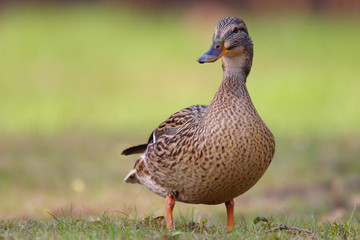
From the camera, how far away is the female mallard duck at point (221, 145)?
14.2 feet

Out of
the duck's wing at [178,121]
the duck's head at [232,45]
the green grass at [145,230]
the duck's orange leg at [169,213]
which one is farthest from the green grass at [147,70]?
the green grass at [145,230]

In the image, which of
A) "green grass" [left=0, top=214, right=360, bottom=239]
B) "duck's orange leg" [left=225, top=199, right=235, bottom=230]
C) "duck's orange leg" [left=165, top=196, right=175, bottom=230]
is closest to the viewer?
"green grass" [left=0, top=214, right=360, bottom=239]

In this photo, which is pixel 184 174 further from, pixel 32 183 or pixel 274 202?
pixel 32 183

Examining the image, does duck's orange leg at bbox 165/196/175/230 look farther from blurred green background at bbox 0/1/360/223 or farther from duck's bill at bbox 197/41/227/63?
duck's bill at bbox 197/41/227/63

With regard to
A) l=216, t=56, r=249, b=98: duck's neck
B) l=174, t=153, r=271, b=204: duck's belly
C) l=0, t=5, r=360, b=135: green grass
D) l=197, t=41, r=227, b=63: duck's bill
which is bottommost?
l=174, t=153, r=271, b=204: duck's belly

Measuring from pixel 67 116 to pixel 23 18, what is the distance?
7240 mm

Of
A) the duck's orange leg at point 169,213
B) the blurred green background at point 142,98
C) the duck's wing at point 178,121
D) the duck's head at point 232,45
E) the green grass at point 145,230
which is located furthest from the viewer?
the blurred green background at point 142,98

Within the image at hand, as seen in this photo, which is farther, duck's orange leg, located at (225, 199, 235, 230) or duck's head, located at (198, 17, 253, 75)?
duck's orange leg, located at (225, 199, 235, 230)

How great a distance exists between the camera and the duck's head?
4527 mm

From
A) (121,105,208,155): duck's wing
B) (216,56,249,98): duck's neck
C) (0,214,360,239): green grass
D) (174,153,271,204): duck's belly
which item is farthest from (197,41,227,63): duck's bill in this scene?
(0,214,360,239): green grass

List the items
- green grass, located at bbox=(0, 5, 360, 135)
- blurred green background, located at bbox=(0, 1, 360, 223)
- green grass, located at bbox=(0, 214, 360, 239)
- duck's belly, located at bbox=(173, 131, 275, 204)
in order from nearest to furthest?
green grass, located at bbox=(0, 214, 360, 239)
duck's belly, located at bbox=(173, 131, 275, 204)
blurred green background, located at bbox=(0, 1, 360, 223)
green grass, located at bbox=(0, 5, 360, 135)

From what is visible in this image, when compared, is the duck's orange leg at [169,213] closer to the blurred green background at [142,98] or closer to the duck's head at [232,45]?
the blurred green background at [142,98]

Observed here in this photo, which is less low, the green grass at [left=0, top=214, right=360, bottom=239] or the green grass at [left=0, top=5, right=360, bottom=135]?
the green grass at [left=0, top=5, right=360, bottom=135]

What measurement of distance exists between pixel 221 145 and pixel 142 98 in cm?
1044
